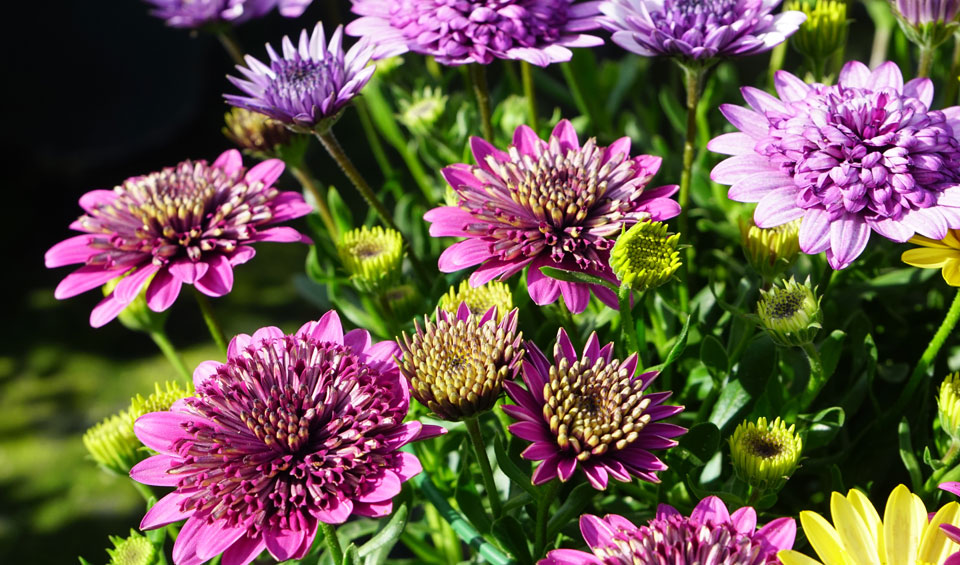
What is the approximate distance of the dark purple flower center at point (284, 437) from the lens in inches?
18.4

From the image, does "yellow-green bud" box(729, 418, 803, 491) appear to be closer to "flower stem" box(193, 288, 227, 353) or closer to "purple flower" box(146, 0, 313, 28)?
"flower stem" box(193, 288, 227, 353)

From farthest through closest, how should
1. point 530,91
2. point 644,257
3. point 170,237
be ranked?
1. point 530,91
2. point 170,237
3. point 644,257

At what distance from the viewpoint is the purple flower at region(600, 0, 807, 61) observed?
0.60 m

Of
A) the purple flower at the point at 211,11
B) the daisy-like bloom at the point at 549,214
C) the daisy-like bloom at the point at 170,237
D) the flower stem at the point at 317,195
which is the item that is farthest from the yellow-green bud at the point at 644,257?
the purple flower at the point at 211,11

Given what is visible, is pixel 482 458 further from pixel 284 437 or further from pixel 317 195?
pixel 317 195

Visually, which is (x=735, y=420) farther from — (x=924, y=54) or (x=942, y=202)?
(x=924, y=54)

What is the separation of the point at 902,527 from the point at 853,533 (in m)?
0.03

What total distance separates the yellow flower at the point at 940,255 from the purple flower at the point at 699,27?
0.17 metres

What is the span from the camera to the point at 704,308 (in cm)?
69

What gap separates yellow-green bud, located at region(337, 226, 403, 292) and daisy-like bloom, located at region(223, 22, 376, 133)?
96mm

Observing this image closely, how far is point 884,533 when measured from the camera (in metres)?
0.45

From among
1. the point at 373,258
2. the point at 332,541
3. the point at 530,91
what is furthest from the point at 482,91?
the point at 332,541

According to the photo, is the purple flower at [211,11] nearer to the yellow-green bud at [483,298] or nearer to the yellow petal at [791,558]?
the yellow-green bud at [483,298]

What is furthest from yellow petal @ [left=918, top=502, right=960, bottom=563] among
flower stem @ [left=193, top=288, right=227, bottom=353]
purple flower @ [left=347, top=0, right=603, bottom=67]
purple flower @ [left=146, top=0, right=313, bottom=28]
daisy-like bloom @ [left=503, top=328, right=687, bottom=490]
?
purple flower @ [left=146, top=0, right=313, bottom=28]
